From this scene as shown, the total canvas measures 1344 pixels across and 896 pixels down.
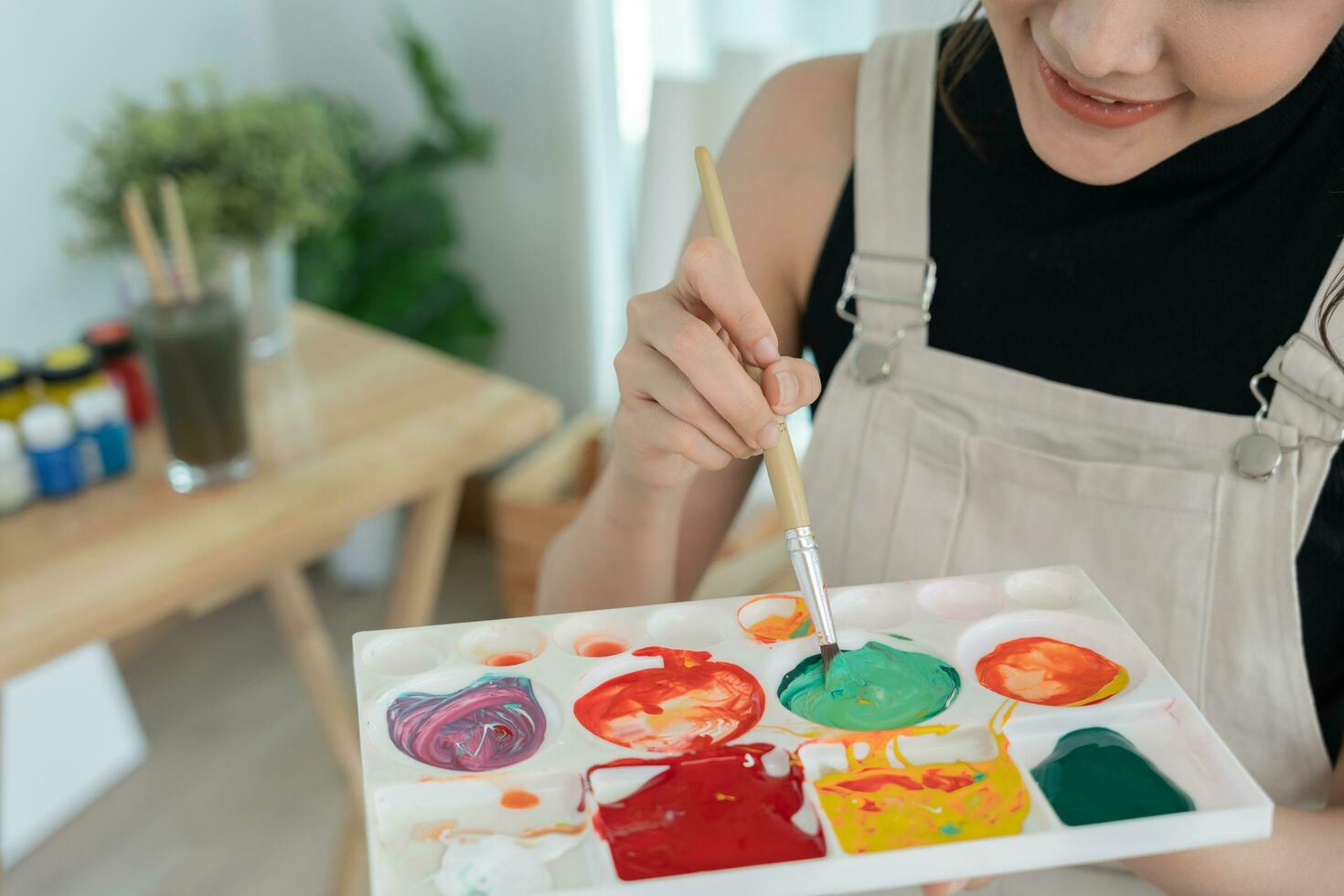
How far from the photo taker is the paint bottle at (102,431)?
3.83 feet

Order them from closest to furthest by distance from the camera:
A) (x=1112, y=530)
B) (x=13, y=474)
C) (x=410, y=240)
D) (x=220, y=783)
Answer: (x=1112, y=530)
(x=13, y=474)
(x=220, y=783)
(x=410, y=240)

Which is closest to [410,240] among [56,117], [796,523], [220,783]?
[56,117]

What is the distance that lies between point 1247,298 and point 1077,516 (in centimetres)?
17

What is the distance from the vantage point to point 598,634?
2.07 ft

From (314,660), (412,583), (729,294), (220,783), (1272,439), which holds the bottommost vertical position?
(220,783)

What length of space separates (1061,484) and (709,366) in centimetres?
29

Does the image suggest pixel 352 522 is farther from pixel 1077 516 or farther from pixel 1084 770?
pixel 1084 770

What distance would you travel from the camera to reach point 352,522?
3.92ft

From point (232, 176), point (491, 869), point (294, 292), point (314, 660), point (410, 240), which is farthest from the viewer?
point (410, 240)

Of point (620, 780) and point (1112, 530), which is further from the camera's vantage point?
point (1112, 530)

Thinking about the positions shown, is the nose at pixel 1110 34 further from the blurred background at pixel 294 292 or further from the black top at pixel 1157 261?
the blurred background at pixel 294 292

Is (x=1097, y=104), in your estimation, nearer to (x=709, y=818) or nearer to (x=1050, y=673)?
(x=1050, y=673)

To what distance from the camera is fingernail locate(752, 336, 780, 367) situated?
608mm

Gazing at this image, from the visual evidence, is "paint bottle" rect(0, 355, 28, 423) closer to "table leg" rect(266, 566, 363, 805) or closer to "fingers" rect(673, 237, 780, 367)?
"table leg" rect(266, 566, 363, 805)
